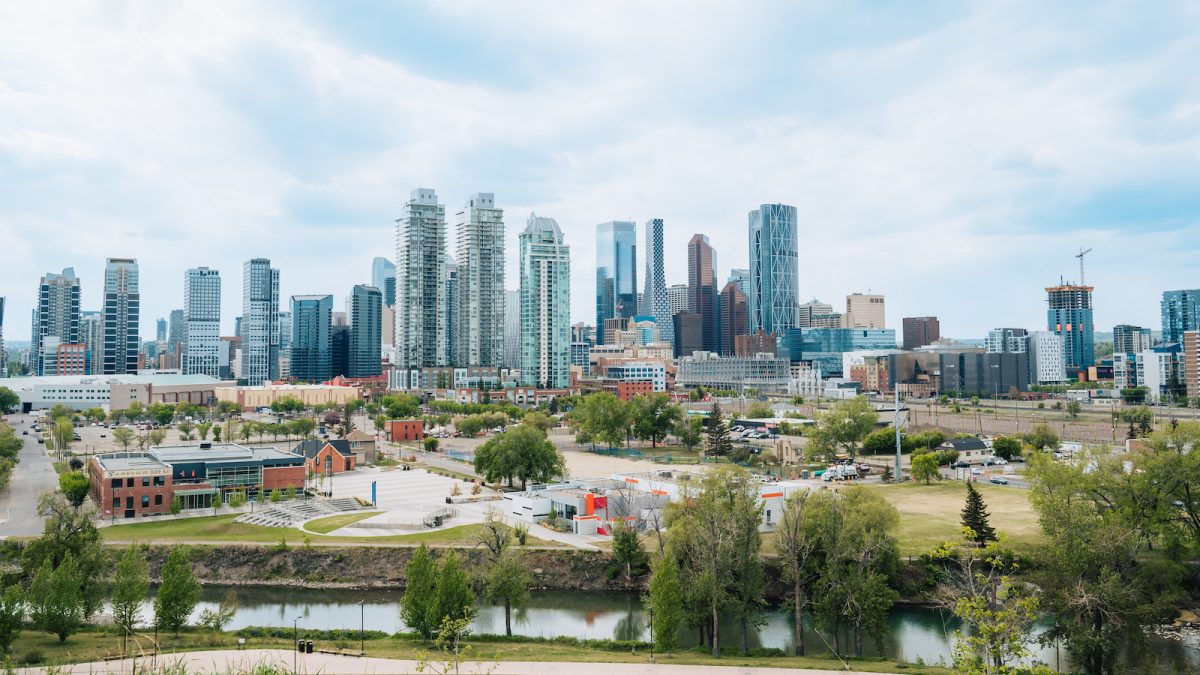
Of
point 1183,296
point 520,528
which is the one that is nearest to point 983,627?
point 520,528

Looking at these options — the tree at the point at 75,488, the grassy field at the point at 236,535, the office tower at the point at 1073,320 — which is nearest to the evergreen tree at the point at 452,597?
the grassy field at the point at 236,535

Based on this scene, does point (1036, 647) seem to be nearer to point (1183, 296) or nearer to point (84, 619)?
point (84, 619)

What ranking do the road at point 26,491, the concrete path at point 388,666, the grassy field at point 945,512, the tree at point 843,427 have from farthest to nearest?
the tree at point 843,427, the road at point 26,491, the grassy field at point 945,512, the concrete path at point 388,666

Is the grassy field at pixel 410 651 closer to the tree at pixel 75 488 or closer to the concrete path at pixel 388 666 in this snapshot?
the concrete path at pixel 388 666

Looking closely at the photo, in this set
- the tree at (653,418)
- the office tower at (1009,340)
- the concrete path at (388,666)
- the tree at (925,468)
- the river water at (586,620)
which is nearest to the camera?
the concrete path at (388,666)

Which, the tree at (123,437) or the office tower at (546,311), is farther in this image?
the office tower at (546,311)

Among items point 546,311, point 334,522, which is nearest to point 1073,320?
point 546,311
